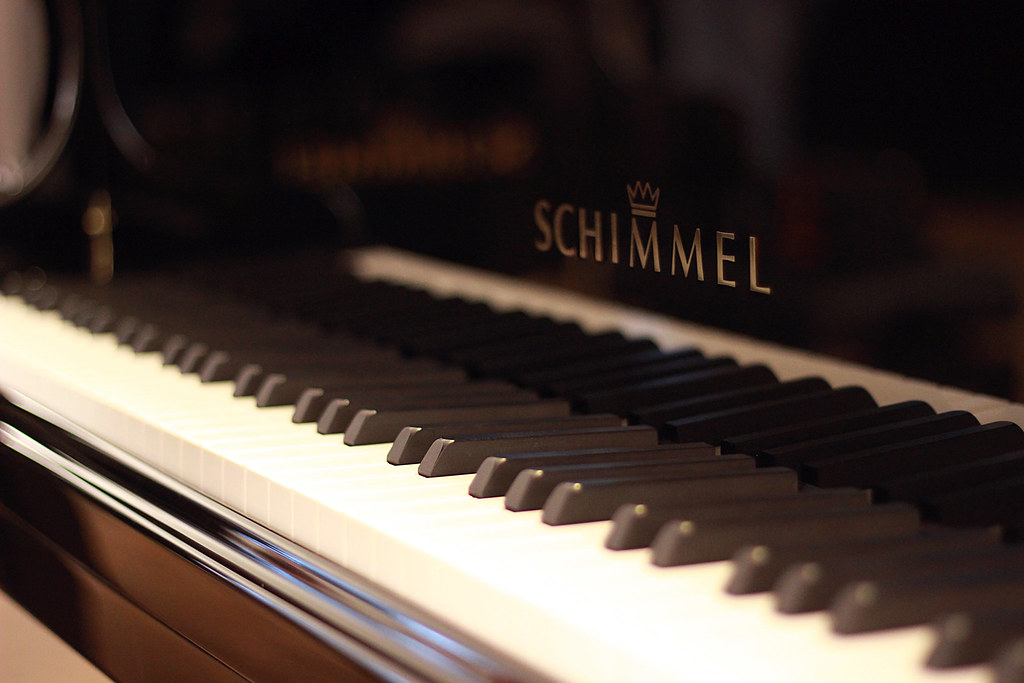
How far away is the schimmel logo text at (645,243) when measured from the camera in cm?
119

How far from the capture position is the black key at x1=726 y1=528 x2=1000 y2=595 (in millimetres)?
680

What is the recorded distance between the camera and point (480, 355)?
1.41 metres

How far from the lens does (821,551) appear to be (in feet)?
2.32

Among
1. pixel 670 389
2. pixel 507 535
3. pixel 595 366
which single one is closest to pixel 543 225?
pixel 595 366

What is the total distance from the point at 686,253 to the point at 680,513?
0.49m

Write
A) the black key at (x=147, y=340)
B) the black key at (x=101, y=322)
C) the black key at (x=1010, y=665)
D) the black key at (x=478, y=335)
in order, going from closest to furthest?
the black key at (x=1010, y=665), the black key at (x=478, y=335), the black key at (x=147, y=340), the black key at (x=101, y=322)

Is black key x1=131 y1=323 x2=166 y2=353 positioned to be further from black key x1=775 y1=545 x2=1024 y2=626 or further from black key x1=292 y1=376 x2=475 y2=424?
black key x1=775 y1=545 x2=1024 y2=626

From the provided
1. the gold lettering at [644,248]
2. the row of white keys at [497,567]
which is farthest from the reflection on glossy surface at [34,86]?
the gold lettering at [644,248]

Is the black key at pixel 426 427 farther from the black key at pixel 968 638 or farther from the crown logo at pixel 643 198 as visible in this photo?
the black key at pixel 968 638

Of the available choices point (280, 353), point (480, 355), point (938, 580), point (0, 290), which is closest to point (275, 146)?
point (0, 290)

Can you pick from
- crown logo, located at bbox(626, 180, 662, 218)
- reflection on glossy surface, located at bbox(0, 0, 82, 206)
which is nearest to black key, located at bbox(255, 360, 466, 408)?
crown logo, located at bbox(626, 180, 662, 218)

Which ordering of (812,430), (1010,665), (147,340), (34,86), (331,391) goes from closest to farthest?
(1010,665) < (812,430) < (331,391) < (147,340) < (34,86)

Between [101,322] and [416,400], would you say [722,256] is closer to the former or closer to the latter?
[416,400]

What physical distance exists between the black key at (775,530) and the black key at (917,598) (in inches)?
3.7
